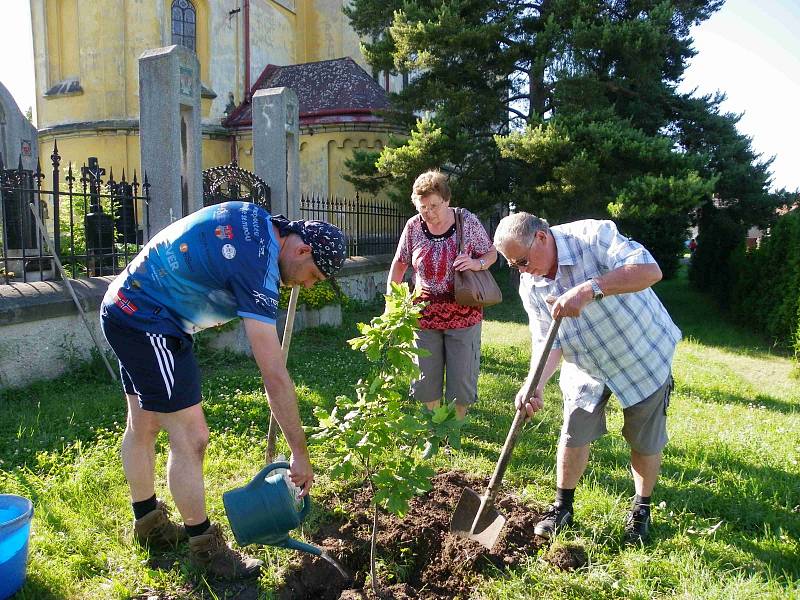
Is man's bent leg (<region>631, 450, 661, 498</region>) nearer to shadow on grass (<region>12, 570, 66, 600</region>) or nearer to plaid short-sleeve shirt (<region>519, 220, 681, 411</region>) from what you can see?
plaid short-sleeve shirt (<region>519, 220, 681, 411</region>)

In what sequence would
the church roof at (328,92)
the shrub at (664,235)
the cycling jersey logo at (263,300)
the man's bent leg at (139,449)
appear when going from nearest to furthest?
the cycling jersey logo at (263,300)
the man's bent leg at (139,449)
the shrub at (664,235)
the church roof at (328,92)

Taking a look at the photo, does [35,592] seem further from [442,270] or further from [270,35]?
[270,35]

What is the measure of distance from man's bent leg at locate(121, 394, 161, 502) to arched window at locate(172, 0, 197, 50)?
51.9 ft

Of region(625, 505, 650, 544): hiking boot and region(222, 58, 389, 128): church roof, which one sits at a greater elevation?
region(222, 58, 389, 128): church roof

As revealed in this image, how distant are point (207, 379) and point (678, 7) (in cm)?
1190

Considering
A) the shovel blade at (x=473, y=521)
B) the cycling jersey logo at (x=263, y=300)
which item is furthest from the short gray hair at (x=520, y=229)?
the shovel blade at (x=473, y=521)

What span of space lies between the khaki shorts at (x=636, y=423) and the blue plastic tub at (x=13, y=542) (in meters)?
2.38

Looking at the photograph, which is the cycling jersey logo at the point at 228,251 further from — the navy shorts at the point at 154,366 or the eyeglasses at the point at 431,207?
the eyeglasses at the point at 431,207

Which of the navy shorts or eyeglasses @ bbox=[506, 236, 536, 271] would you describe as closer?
the navy shorts

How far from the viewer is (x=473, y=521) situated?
283 centimetres

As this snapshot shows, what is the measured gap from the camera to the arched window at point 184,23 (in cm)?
1585

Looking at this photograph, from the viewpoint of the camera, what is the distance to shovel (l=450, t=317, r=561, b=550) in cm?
260

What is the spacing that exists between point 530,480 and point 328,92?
531 inches

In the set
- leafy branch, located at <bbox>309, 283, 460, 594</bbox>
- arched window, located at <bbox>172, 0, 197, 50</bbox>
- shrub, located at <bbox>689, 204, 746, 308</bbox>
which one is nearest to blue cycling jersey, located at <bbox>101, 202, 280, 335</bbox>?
leafy branch, located at <bbox>309, 283, 460, 594</bbox>
